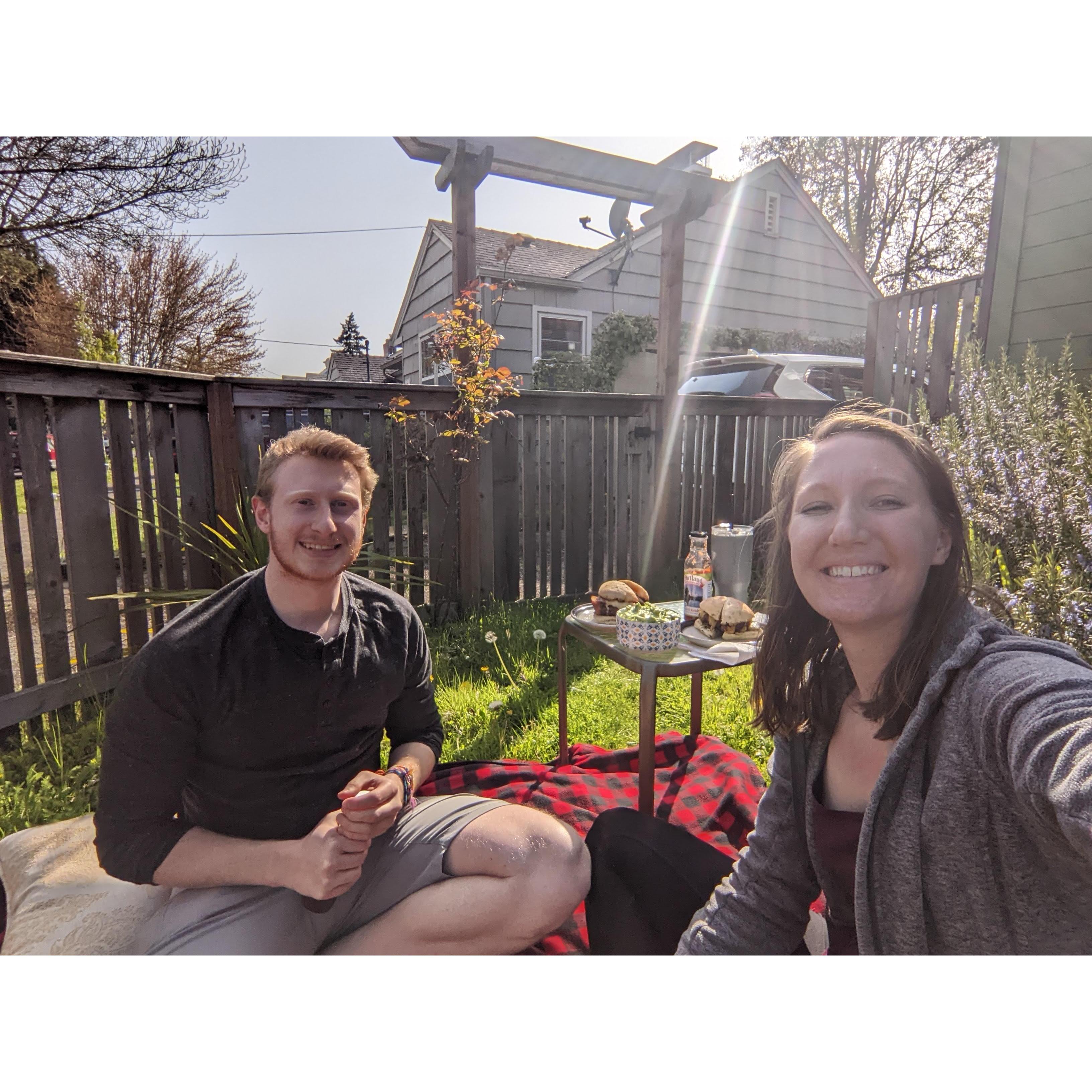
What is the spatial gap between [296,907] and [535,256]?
6.64 metres

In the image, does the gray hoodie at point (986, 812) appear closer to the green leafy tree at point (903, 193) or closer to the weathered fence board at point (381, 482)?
the green leafy tree at point (903, 193)

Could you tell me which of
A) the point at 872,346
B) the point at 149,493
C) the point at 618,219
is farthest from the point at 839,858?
the point at 618,219

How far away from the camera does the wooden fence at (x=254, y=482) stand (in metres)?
1.96

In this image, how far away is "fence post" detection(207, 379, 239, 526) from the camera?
2551 millimetres

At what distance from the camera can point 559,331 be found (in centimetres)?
634

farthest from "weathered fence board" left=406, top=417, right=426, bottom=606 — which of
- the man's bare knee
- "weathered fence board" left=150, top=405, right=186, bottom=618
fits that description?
the man's bare knee

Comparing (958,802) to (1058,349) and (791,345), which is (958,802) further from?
(791,345)

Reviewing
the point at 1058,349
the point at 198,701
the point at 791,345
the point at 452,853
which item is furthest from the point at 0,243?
the point at 791,345

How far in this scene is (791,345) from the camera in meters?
7.41

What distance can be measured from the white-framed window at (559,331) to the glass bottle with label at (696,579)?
4709 mm

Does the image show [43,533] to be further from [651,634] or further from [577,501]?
[577,501]

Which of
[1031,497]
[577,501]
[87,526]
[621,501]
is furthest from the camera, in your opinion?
[621,501]

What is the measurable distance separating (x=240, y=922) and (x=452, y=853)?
0.39 m

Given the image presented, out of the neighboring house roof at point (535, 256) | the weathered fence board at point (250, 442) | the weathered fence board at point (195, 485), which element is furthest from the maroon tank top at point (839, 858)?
the neighboring house roof at point (535, 256)
